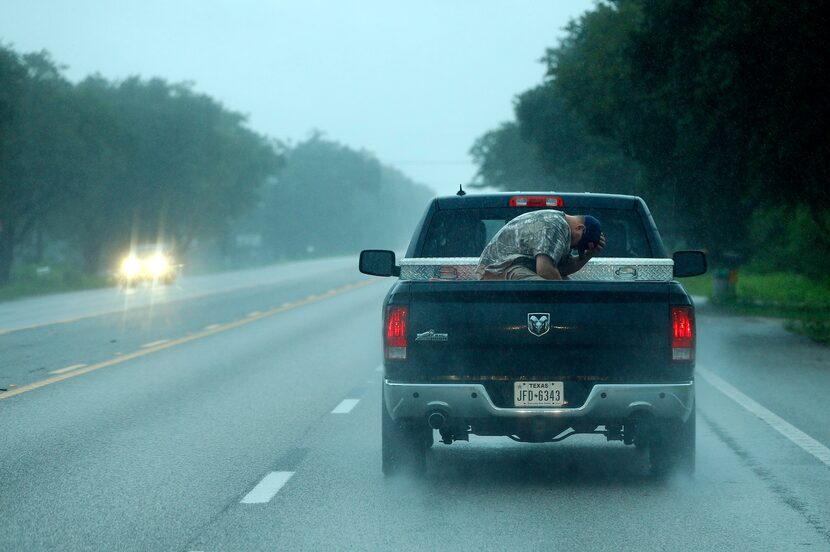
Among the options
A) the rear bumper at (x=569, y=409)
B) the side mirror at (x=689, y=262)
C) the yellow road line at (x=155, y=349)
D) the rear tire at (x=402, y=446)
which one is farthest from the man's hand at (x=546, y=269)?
the yellow road line at (x=155, y=349)

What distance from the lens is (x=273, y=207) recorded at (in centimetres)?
18162

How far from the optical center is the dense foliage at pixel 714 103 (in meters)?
22.2

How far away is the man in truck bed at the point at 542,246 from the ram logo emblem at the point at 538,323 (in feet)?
1.22

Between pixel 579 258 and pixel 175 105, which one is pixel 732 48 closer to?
pixel 579 258

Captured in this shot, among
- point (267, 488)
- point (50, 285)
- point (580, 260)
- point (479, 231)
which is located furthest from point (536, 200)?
point (50, 285)

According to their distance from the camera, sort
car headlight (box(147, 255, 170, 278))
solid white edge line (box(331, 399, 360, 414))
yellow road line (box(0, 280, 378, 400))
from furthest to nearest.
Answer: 1. car headlight (box(147, 255, 170, 278))
2. yellow road line (box(0, 280, 378, 400))
3. solid white edge line (box(331, 399, 360, 414))

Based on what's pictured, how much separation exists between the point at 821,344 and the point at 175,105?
235 feet

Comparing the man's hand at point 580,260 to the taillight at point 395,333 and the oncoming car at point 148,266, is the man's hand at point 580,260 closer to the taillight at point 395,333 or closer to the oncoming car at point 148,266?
the taillight at point 395,333

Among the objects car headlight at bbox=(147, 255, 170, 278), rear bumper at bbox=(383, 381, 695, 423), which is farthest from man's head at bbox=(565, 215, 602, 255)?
car headlight at bbox=(147, 255, 170, 278)

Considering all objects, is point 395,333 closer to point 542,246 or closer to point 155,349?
point 542,246

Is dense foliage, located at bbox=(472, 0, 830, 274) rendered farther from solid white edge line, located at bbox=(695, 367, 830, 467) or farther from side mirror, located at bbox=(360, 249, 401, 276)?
side mirror, located at bbox=(360, 249, 401, 276)

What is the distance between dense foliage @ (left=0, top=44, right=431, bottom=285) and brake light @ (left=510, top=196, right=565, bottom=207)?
45.8 metres

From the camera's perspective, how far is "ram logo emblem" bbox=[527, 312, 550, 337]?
8.58 metres

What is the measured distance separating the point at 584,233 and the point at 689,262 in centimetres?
132
